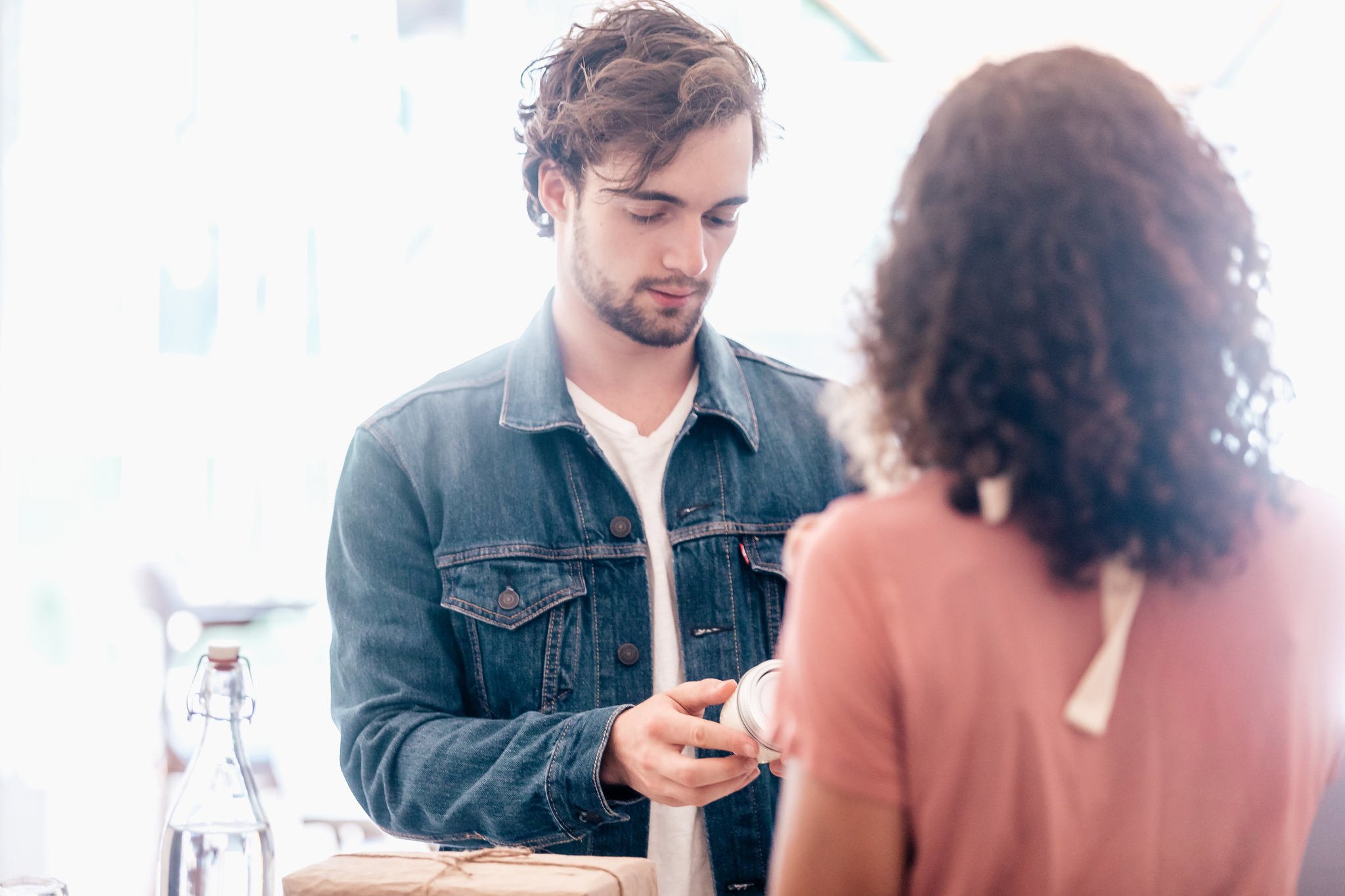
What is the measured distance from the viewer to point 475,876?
84cm

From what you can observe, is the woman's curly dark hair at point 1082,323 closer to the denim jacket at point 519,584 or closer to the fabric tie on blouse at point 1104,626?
the fabric tie on blouse at point 1104,626

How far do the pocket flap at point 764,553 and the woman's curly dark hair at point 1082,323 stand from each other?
825mm

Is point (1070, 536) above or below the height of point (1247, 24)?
below

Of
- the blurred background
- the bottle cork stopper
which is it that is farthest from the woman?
the blurred background

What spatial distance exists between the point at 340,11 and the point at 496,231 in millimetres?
572

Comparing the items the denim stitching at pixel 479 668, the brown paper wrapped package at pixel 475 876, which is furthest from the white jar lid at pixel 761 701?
the denim stitching at pixel 479 668

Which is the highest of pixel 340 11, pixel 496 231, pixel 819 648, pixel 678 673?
pixel 340 11

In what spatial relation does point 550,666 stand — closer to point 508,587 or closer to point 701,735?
point 508,587

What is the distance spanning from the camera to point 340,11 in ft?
7.93

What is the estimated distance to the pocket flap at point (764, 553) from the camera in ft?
4.61

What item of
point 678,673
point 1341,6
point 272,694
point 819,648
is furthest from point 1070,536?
point 1341,6

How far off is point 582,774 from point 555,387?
0.52 m

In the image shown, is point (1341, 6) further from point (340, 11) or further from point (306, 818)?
point (306, 818)

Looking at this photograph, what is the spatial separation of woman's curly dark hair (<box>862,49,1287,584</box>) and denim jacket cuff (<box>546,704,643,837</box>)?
0.62m
